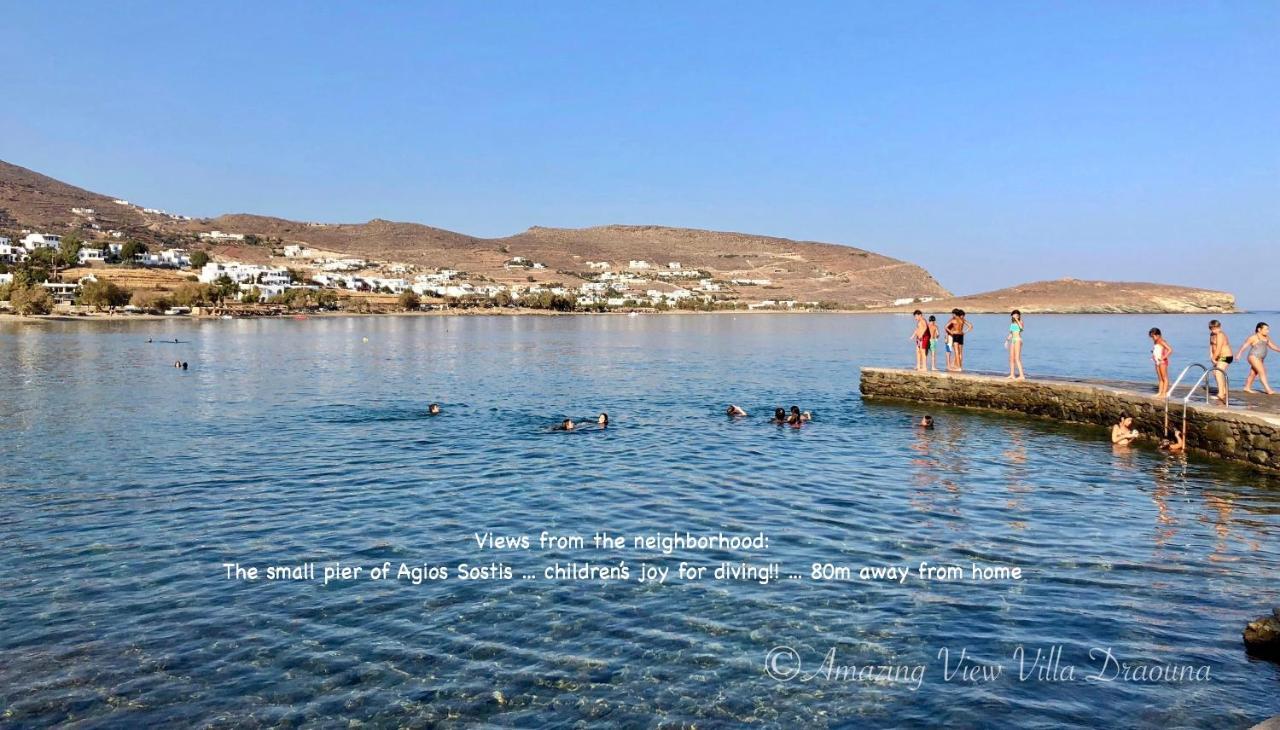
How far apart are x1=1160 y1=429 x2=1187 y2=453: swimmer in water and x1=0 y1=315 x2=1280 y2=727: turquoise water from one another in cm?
110

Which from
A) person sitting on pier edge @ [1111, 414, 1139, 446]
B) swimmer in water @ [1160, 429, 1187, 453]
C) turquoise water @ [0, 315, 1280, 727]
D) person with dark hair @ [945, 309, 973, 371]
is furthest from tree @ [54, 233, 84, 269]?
swimmer in water @ [1160, 429, 1187, 453]

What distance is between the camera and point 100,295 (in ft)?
362

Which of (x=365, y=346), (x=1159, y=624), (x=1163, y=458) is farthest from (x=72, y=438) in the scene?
(x=365, y=346)

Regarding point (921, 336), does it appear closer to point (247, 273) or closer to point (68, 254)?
point (68, 254)

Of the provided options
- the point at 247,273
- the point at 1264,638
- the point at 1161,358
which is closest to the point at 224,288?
the point at 247,273

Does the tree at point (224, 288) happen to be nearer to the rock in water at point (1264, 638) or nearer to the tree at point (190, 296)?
the tree at point (190, 296)

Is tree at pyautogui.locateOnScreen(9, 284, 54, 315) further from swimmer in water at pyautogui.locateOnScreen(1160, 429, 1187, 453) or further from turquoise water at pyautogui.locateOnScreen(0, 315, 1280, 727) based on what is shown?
swimmer in water at pyautogui.locateOnScreen(1160, 429, 1187, 453)

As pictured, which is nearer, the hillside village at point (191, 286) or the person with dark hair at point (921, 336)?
the person with dark hair at point (921, 336)

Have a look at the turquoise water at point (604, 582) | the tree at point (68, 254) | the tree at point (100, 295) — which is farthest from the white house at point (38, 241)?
the turquoise water at point (604, 582)

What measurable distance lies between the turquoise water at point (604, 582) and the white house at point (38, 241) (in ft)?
549

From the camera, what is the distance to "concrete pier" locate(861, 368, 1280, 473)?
18312 mm

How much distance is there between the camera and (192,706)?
744cm

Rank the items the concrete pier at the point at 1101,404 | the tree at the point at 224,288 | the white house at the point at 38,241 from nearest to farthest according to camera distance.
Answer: the concrete pier at the point at 1101,404, the tree at the point at 224,288, the white house at the point at 38,241

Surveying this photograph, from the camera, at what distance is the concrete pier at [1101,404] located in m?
18.3
